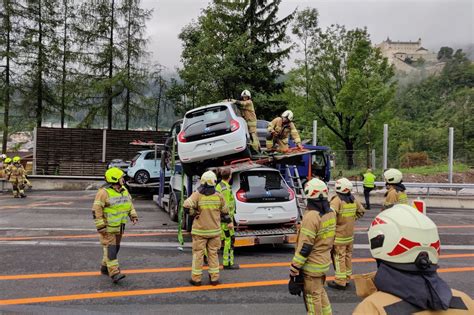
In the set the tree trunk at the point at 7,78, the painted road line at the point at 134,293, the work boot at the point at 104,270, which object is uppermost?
the tree trunk at the point at 7,78

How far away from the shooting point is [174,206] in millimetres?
12062

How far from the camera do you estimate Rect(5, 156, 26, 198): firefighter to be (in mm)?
17531

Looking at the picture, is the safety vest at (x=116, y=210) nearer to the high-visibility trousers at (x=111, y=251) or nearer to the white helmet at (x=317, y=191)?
the high-visibility trousers at (x=111, y=251)

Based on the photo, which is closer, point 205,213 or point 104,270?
point 205,213

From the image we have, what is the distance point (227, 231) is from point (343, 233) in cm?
208

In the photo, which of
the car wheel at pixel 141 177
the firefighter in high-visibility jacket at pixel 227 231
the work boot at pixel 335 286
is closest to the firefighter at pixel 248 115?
the firefighter in high-visibility jacket at pixel 227 231

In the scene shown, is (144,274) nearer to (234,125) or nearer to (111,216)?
(111,216)

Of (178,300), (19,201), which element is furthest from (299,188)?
(19,201)

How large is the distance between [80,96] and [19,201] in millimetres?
13729

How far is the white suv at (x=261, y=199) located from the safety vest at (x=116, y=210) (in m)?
2.36

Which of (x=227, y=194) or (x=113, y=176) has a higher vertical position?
(x=113, y=176)

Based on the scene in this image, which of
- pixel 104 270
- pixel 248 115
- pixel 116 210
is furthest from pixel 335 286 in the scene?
pixel 248 115

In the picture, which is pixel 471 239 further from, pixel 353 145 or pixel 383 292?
pixel 353 145

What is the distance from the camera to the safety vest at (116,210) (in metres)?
6.47
